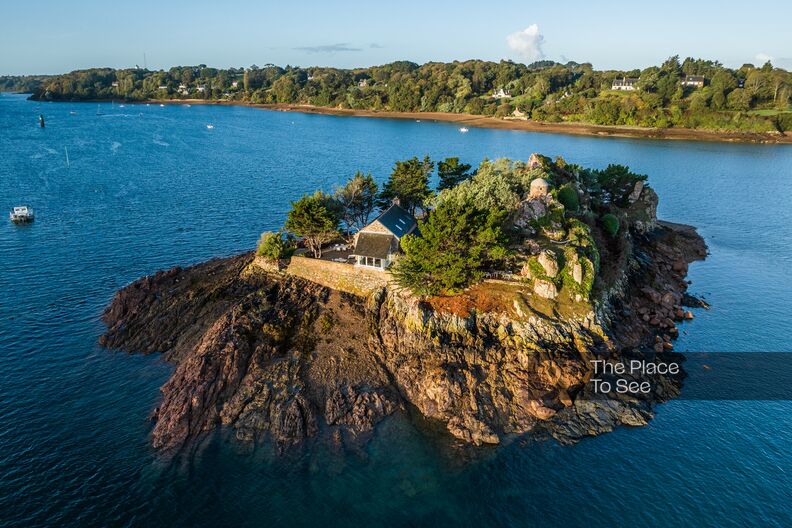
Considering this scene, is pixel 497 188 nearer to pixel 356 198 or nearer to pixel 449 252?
pixel 449 252

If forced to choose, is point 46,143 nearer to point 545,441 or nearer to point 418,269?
point 418,269

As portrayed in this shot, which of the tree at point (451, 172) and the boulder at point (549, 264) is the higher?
the tree at point (451, 172)

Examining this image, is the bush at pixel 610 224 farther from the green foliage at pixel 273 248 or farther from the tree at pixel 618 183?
the green foliage at pixel 273 248

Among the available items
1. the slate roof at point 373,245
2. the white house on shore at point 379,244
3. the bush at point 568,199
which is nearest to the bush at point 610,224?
the bush at point 568,199

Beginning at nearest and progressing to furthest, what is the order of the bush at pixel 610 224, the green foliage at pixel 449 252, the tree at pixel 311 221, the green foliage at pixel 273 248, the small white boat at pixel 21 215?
the green foliage at pixel 449 252, the tree at pixel 311 221, the green foliage at pixel 273 248, the bush at pixel 610 224, the small white boat at pixel 21 215

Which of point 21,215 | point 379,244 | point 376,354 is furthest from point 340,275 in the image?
point 21,215


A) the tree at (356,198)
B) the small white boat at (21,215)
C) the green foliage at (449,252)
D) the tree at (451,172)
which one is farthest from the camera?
the small white boat at (21,215)

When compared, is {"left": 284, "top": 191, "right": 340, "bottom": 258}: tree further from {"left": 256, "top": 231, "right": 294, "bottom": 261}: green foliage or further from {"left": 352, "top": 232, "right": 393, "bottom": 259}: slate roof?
{"left": 352, "top": 232, "right": 393, "bottom": 259}: slate roof

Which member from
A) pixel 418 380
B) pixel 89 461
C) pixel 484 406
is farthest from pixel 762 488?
pixel 89 461
